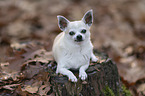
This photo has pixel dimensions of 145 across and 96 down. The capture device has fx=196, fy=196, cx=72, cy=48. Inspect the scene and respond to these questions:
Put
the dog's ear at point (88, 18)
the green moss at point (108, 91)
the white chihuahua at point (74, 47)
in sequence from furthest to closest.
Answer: the green moss at point (108, 91) < the dog's ear at point (88, 18) < the white chihuahua at point (74, 47)

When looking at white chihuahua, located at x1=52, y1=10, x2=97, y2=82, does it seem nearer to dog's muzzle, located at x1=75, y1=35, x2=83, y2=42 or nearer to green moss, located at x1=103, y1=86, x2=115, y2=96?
dog's muzzle, located at x1=75, y1=35, x2=83, y2=42

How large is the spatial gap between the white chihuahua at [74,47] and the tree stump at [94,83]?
5.7 inches

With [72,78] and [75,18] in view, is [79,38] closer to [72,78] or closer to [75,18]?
[72,78]

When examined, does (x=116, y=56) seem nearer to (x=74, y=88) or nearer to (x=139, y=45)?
(x=139, y=45)

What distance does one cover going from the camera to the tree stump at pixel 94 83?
3521 mm

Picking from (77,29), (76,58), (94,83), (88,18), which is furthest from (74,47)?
(94,83)

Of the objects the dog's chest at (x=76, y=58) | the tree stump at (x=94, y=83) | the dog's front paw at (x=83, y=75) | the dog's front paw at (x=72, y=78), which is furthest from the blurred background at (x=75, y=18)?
the dog's front paw at (x=72, y=78)

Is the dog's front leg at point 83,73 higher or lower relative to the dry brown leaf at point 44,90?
higher

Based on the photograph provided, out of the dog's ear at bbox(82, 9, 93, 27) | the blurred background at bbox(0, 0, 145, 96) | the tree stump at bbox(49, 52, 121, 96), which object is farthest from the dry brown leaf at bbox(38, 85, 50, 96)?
the blurred background at bbox(0, 0, 145, 96)

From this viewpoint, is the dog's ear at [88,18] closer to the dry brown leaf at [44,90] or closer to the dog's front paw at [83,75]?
the dog's front paw at [83,75]

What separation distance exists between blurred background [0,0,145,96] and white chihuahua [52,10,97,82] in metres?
3.52

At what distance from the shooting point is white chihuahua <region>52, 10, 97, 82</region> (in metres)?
3.51

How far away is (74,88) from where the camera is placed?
3.54m

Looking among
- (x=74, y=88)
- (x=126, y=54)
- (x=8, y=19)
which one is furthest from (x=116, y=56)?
(x=8, y=19)
